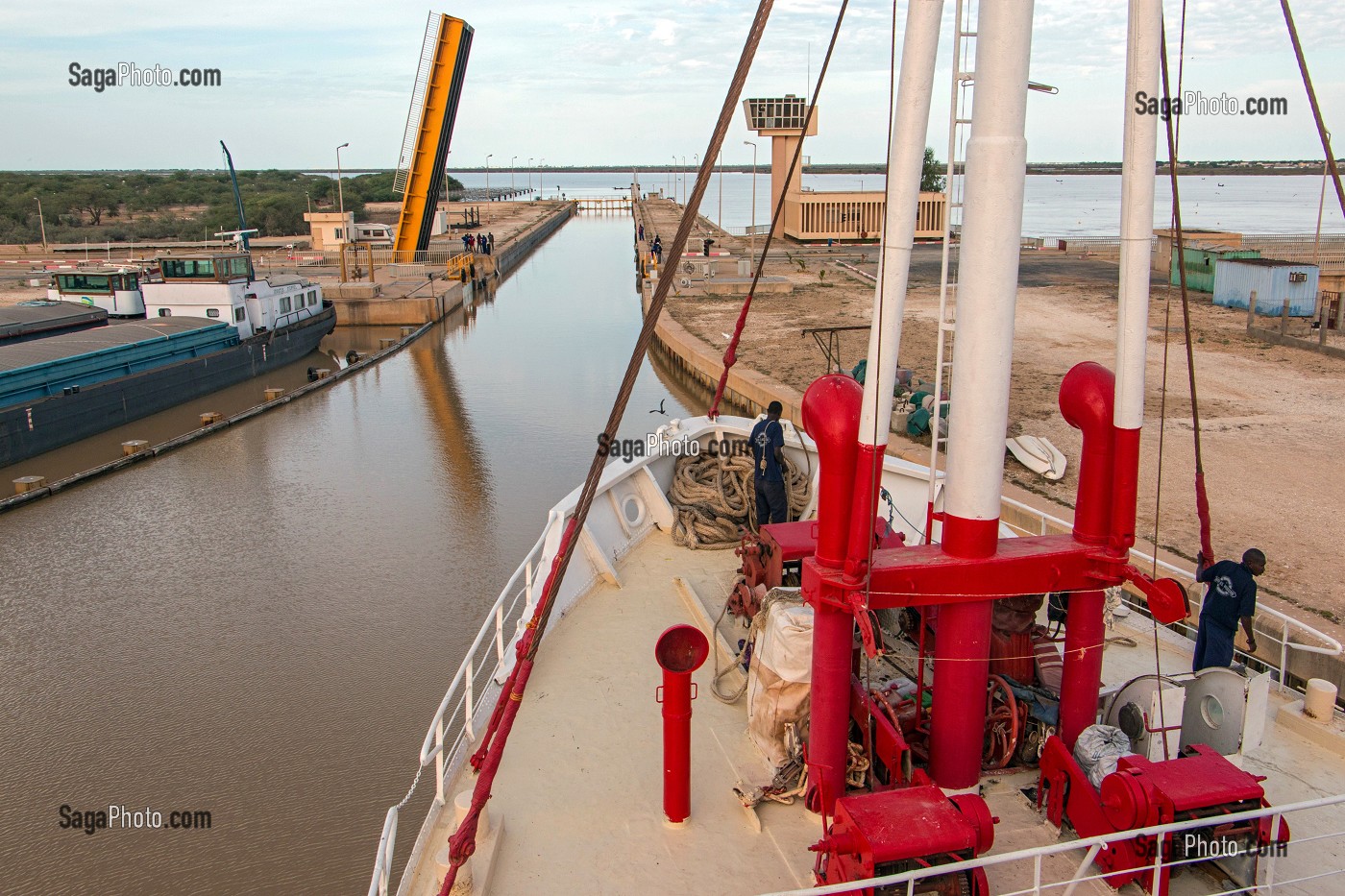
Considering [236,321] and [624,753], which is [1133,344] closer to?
[624,753]

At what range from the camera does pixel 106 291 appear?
87.6ft

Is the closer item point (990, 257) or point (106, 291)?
point (990, 257)

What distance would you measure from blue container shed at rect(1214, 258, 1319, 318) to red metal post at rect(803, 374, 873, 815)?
2886 cm

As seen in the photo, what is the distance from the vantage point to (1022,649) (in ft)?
16.9

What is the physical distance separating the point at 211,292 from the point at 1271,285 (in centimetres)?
3098

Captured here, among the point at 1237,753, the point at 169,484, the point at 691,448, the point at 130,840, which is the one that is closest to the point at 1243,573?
the point at 1237,753

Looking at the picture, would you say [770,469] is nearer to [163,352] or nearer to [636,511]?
[636,511]

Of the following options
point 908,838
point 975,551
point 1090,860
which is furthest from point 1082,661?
point 908,838

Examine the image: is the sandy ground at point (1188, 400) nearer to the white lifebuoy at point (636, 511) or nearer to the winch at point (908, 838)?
the winch at point (908, 838)

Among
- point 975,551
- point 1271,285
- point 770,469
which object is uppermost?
point 1271,285

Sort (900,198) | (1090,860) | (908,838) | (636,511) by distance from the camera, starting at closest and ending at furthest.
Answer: (908,838) → (1090,860) → (900,198) → (636,511)

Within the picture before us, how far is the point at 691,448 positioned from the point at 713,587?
2.44m

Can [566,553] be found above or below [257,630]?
above

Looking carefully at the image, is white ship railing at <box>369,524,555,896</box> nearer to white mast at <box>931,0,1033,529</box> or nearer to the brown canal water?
the brown canal water
